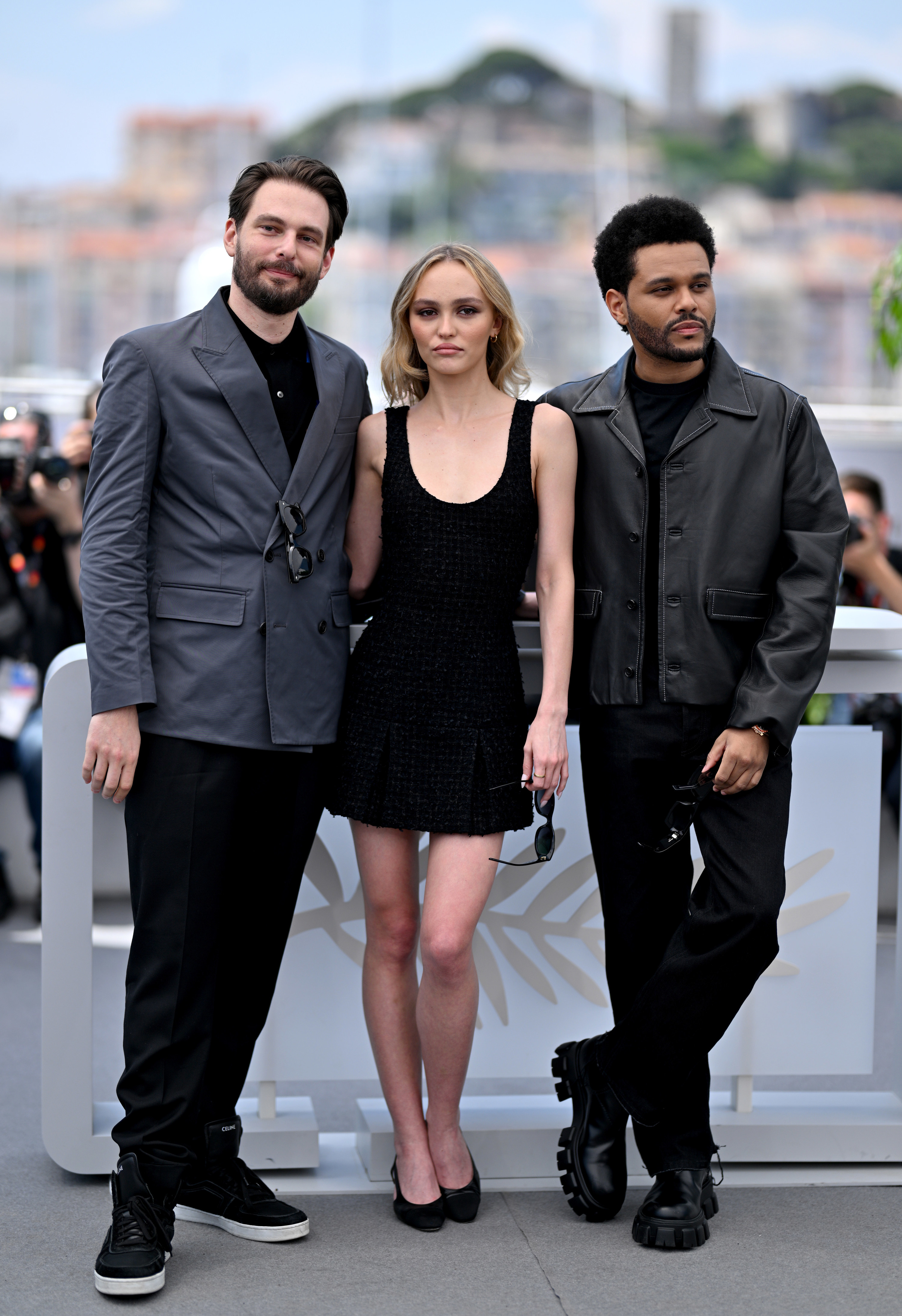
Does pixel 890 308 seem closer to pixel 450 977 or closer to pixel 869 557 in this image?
pixel 869 557

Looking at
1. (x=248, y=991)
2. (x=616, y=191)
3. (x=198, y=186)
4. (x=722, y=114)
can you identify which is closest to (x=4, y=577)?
(x=248, y=991)

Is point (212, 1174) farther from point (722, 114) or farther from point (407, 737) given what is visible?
point (722, 114)

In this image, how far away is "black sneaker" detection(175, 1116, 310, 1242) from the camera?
241 centimetres

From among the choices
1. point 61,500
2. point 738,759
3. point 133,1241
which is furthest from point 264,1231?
point 61,500

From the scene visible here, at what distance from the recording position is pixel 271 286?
2.31 meters

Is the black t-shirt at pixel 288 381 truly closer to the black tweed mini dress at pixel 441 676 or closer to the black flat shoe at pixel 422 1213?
the black tweed mini dress at pixel 441 676

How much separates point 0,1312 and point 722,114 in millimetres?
42207

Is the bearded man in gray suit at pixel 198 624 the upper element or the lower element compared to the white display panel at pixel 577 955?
upper

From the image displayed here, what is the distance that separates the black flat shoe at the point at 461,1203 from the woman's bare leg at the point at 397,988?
26 millimetres

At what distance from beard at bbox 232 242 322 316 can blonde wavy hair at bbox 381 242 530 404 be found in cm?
17

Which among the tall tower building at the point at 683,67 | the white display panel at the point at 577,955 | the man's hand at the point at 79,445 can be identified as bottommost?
the white display panel at the point at 577,955

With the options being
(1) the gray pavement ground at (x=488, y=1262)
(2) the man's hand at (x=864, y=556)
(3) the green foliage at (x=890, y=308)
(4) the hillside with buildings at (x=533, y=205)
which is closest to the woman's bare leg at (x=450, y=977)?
(1) the gray pavement ground at (x=488, y=1262)

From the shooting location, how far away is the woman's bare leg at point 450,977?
2375mm

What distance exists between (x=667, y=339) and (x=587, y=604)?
457mm
